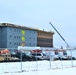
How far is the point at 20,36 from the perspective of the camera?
411ft

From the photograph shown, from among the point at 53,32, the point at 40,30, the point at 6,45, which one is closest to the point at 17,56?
the point at 6,45

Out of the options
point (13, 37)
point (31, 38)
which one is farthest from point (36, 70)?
point (31, 38)

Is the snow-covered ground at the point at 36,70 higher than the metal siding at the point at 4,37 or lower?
lower

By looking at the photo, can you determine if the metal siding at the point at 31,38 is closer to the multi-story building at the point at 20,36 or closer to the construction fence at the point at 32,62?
the multi-story building at the point at 20,36

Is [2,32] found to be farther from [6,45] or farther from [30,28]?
[30,28]

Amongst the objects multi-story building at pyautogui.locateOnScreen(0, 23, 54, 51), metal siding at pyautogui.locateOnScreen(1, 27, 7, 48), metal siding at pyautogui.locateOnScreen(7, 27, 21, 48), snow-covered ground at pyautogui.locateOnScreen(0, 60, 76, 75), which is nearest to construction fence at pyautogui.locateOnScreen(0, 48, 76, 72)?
snow-covered ground at pyautogui.locateOnScreen(0, 60, 76, 75)

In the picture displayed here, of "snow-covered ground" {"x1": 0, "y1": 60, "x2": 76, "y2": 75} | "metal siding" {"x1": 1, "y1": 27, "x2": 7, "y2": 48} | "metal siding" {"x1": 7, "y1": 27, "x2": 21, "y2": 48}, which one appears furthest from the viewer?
"metal siding" {"x1": 7, "y1": 27, "x2": 21, "y2": 48}

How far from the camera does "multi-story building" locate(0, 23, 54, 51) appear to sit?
117 meters

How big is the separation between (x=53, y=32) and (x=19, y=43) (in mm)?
35821

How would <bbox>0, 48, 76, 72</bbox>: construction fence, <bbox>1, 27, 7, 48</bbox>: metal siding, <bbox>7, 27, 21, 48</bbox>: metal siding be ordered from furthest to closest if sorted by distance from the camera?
<bbox>7, 27, 21, 48</bbox>: metal siding < <bbox>1, 27, 7, 48</bbox>: metal siding < <bbox>0, 48, 76, 72</bbox>: construction fence

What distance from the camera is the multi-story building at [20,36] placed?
117250mm

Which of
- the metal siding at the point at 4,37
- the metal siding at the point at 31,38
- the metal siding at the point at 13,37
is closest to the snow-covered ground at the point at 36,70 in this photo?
the metal siding at the point at 4,37

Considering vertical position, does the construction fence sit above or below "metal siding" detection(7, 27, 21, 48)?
below

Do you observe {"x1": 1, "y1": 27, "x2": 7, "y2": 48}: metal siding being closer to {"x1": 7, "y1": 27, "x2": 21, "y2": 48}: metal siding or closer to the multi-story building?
the multi-story building
